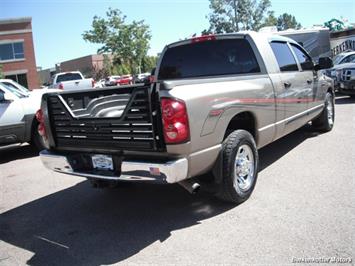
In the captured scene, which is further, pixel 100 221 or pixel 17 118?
pixel 17 118

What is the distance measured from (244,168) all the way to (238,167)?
0.13 metres

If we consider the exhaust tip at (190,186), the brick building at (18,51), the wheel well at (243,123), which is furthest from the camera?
the brick building at (18,51)

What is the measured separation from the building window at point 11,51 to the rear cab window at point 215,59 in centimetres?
3960

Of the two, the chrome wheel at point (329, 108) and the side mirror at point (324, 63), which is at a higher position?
the side mirror at point (324, 63)

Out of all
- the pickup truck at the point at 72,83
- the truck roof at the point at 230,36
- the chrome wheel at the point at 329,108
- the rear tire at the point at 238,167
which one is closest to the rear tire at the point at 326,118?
the chrome wheel at the point at 329,108

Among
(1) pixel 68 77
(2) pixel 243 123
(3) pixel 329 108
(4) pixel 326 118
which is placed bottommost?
(4) pixel 326 118

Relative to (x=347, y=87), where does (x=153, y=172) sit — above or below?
below

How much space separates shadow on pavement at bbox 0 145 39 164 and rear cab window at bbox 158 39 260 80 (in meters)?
4.56

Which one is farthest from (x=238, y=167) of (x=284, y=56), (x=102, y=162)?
(x=284, y=56)

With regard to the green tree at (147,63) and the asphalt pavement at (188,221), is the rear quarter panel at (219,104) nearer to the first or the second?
the asphalt pavement at (188,221)

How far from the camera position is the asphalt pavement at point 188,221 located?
3.46m

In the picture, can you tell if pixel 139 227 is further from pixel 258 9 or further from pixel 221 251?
pixel 258 9

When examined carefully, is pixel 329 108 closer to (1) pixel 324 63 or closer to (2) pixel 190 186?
(1) pixel 324 63

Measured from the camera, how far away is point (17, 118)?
8.02 metres
